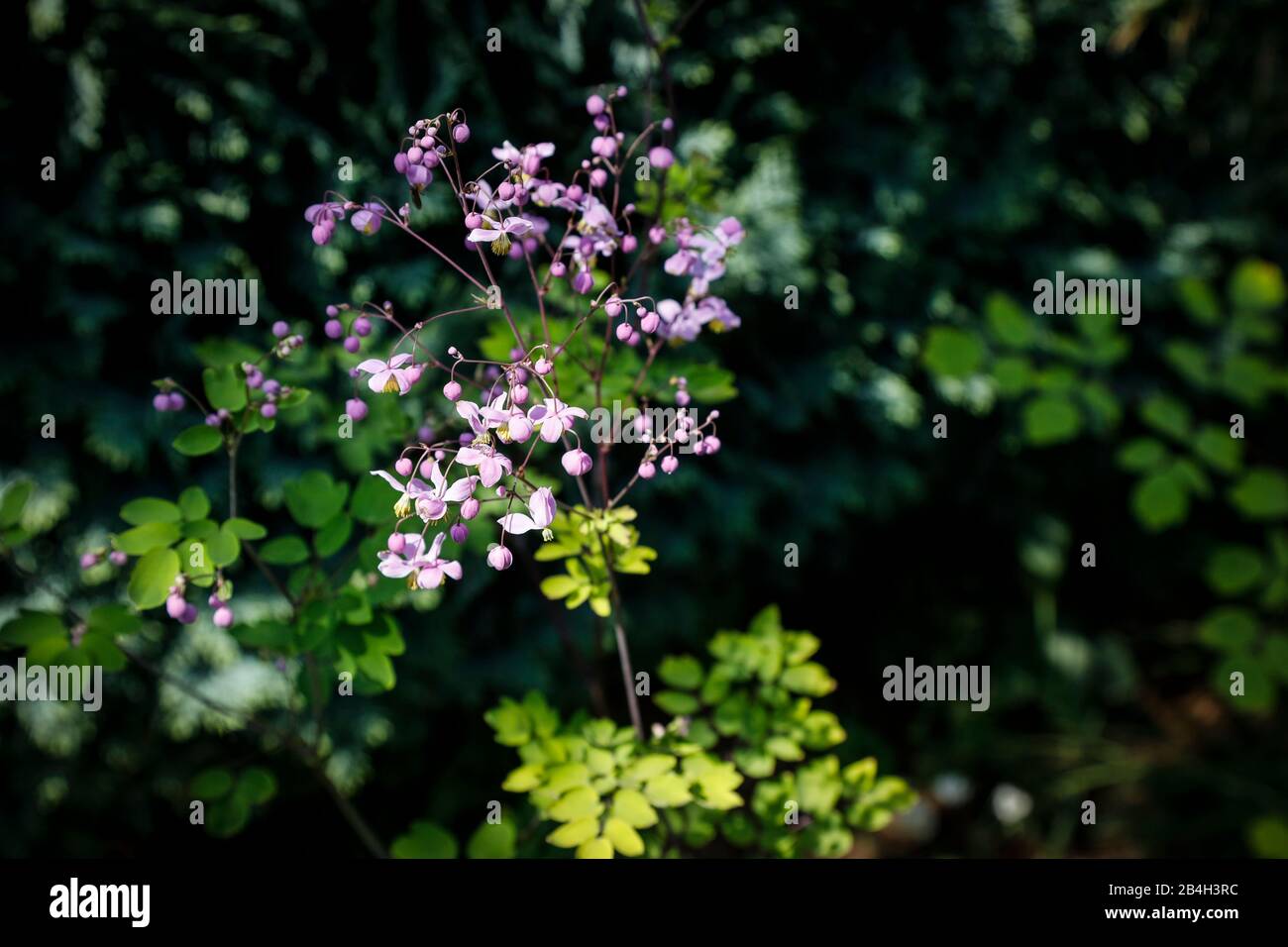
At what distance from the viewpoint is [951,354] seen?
2.61 meters

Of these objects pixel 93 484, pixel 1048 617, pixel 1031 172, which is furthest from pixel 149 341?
pixel 1048 617

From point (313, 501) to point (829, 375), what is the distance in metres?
1.60

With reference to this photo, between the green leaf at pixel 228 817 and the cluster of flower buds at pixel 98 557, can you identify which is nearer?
the cluster of flower buds at pixel 98 557

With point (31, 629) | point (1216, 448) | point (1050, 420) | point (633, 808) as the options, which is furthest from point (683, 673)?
point (1216, 448)

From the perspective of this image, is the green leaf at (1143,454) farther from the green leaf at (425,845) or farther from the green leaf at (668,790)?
the green leaf at (425,845)

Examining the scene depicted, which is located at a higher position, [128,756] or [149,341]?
[149,341]

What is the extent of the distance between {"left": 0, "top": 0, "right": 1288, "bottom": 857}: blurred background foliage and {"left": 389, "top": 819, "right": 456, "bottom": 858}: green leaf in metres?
0.26

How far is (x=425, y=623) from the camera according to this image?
94.9 inches

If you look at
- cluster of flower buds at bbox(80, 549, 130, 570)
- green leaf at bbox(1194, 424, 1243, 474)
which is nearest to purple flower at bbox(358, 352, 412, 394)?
cluster of flower buds at bbox(80, 549, 130, 570)

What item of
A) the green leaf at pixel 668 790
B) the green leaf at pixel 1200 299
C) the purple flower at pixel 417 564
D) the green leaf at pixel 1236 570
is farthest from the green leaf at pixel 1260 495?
the purple flower at pixel 417 564

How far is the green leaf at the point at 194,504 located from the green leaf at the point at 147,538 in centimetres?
3

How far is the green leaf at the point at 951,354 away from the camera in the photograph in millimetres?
2605
